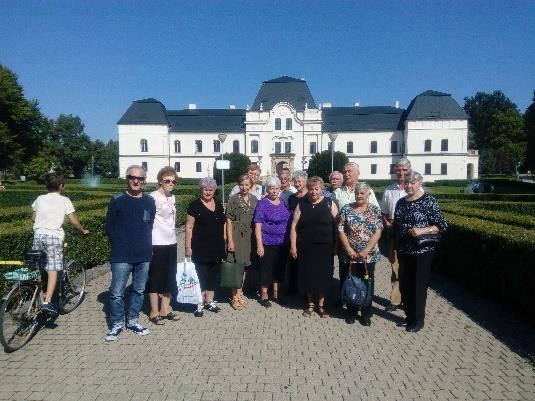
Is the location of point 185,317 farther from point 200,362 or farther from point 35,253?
point 35,253

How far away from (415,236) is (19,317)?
465 cm

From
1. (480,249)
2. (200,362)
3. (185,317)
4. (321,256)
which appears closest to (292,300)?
(321,256)

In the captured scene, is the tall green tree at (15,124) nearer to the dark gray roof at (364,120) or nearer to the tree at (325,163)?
the tree at (325,163)

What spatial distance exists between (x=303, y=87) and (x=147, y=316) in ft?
188

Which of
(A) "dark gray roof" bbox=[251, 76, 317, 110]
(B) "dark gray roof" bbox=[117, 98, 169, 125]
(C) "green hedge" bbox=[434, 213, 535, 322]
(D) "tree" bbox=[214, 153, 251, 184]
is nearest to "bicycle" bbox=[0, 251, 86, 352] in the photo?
(C) "green hedge" bbox=[434, 213, 535, 322]

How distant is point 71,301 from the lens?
6.52 meters

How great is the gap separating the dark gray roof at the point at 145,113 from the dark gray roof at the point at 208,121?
215 centimetres

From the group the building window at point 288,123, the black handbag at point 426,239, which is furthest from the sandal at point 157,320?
the building window at point 288,123

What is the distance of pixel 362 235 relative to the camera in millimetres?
5879

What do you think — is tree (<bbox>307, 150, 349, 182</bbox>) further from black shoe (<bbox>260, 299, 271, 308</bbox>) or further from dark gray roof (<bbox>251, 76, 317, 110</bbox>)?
black shoe (<bbox>260, 299, 271, 308</bbox>)

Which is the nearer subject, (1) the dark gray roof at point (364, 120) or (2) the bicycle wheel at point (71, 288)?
(2) the bicycle wheel at point (71, 288)

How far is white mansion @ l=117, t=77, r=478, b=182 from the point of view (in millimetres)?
58188

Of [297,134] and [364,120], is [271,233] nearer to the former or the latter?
[297,134]

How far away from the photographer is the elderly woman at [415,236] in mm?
5535
